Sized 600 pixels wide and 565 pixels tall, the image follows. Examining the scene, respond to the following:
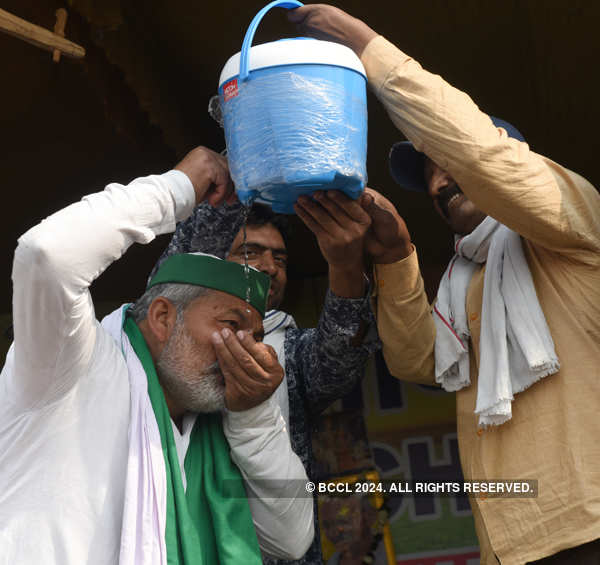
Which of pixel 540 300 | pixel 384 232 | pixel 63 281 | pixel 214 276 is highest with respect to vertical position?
pixel 63 281

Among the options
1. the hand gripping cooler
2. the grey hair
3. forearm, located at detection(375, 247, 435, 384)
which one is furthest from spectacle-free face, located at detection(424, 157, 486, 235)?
the grey hair

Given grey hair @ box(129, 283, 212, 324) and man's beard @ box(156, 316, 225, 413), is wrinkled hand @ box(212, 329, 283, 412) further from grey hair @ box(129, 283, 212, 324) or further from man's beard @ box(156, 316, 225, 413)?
grey hair @ box(129, 283, 212, 324)

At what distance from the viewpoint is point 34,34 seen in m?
2.69

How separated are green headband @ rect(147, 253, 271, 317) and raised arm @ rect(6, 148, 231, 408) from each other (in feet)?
1.35

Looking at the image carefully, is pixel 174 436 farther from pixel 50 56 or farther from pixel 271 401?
pixel 50 56

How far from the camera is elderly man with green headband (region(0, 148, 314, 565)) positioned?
184 centimetres

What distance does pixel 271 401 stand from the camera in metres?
2.33

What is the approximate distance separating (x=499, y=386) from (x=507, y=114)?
242 cm

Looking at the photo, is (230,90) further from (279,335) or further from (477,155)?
(279,335)

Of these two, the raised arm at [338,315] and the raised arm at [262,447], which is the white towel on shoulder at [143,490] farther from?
the raised arm at [338,315]

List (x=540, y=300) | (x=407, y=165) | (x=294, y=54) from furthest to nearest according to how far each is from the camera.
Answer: (x=407, y=165), (x=540, y=300), (x=294, y=54)

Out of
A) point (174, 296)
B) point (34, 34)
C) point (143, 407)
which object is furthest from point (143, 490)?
point (34, 34)

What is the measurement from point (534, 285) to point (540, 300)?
2.1 inches

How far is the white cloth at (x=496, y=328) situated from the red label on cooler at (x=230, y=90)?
3.14 ft
